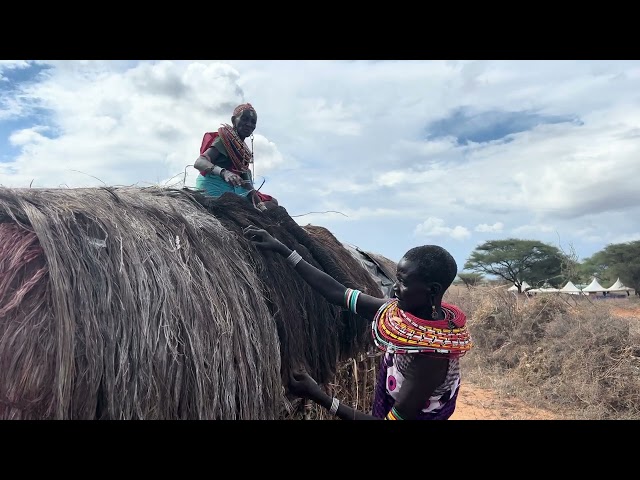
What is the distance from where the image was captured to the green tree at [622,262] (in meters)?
30.1

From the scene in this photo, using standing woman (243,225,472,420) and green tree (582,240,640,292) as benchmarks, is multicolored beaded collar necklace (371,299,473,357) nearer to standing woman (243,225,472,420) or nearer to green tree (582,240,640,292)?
standing woman (243,225,472,420)

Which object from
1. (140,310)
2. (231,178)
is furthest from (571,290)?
(140,310)

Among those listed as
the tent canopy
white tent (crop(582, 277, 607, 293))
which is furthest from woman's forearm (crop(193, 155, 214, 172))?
white tent (crop(582, 277, 607, 293))

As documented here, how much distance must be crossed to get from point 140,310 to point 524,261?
101 ft

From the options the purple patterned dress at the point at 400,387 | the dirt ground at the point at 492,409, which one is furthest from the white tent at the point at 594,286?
the purple patterned dress at the point at 400,387

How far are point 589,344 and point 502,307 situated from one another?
12.1ft

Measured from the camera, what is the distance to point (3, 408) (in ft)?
7.02

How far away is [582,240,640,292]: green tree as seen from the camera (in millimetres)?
30141

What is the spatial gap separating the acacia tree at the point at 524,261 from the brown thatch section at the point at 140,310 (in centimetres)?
2780

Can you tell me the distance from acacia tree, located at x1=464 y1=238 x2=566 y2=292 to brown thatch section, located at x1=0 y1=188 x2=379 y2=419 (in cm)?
2780

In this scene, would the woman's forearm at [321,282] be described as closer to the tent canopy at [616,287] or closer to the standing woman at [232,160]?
the standing woman at [232,160]

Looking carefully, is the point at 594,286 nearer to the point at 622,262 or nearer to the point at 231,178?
the point at 622,262

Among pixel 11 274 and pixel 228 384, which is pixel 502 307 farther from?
pixel 11 274

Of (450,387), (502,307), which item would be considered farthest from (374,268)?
(502,307)
